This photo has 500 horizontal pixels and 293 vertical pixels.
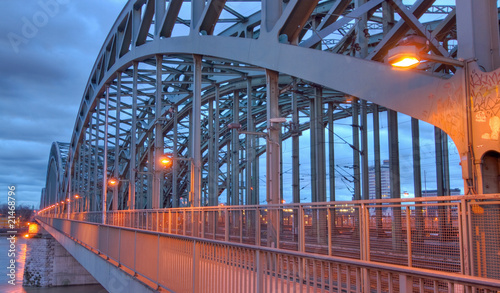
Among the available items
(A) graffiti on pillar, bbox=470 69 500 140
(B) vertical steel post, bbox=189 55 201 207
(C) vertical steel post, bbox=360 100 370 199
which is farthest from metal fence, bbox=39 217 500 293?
(C) vertical steel post, bbox=360 100 370 199

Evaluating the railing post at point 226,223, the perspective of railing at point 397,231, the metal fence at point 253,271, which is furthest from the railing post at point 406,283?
the railing post at point 226,223

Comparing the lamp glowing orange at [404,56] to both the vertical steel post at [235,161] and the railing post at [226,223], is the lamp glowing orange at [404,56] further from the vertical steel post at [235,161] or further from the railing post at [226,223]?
the vertical steel post at [235,161]

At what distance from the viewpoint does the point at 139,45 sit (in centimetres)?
3488

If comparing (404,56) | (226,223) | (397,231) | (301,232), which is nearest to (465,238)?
(397,231)

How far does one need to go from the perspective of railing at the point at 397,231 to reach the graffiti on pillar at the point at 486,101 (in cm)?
108

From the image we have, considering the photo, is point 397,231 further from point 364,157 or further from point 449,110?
point 364,157

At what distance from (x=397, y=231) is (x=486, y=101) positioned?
2.47 metres

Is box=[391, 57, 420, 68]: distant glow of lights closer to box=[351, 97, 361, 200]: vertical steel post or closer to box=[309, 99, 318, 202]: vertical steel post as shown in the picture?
box=[351, 97, 361, 200]: vertical steel post

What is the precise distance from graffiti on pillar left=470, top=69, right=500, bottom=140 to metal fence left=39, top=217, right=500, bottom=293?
2616 millimetres

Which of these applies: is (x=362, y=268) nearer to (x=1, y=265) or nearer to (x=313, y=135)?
(x=313, y=135)

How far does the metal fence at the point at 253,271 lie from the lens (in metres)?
4.09

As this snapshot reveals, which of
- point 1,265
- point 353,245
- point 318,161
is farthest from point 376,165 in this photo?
point 1,265

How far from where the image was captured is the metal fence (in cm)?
409

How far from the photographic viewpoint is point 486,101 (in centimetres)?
792
